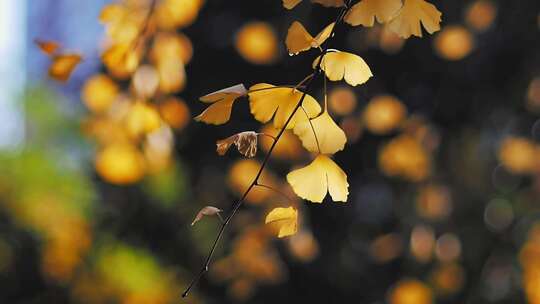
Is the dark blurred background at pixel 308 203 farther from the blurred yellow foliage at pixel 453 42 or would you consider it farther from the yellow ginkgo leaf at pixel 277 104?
the yellow ginkgo leaf at pixel 277 104

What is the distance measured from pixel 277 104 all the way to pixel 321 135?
0.10 ft

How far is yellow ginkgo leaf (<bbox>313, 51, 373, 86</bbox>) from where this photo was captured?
18.3 inches

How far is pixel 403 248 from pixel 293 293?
25 centimetres

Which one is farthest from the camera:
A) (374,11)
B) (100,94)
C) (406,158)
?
(100,94)

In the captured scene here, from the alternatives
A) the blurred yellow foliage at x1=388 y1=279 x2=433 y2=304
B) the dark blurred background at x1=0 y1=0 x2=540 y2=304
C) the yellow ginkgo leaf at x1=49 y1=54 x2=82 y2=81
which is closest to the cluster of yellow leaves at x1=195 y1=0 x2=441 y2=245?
the yellow ginkgo leaf at x1=49 y1=54 x2=82 y2=81

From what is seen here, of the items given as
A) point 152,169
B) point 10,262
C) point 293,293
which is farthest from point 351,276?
point 10,262

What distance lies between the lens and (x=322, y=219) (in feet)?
5.57

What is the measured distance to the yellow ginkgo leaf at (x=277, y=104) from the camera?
468 mm

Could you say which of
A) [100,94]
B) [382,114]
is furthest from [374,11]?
[100,94]

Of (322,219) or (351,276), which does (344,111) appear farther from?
(351,276)

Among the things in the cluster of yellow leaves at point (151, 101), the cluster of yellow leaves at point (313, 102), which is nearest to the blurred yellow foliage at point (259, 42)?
the cluster of yellow leaves at point (151, 101)

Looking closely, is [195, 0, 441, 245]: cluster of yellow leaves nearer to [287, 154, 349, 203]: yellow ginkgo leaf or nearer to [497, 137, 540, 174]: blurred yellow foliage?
[287, 154, 349, 203]: yellow ginkgo leaf

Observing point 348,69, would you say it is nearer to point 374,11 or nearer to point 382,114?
point 374,11

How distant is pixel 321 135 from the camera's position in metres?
0.48
